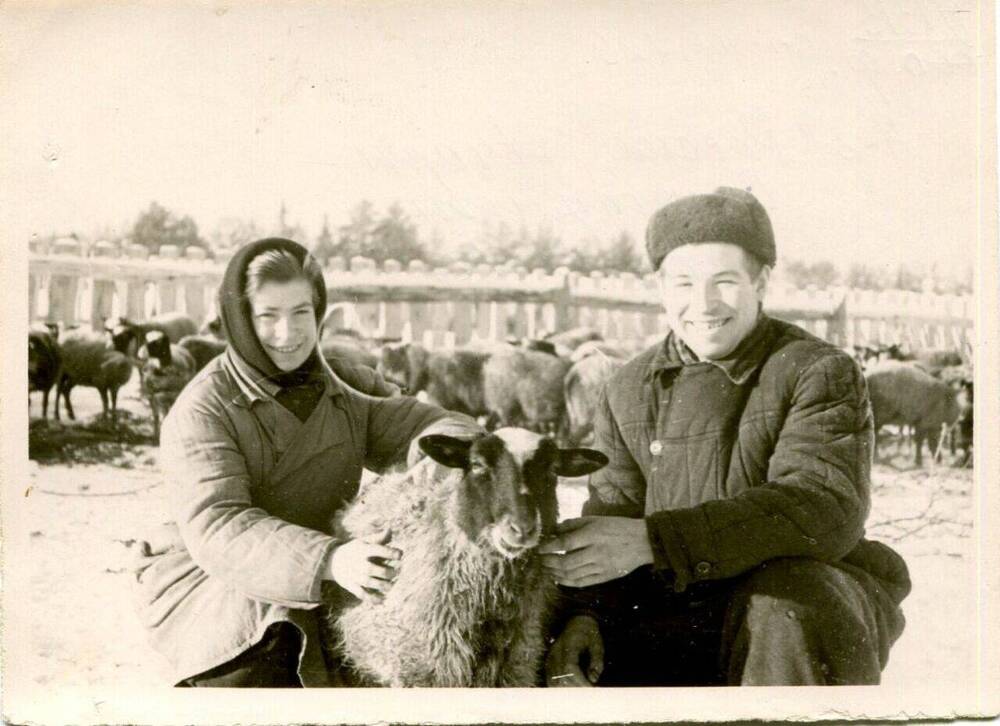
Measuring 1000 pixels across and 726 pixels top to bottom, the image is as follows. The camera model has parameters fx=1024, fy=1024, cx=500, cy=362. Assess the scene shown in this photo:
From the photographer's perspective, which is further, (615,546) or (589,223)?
(589,223)

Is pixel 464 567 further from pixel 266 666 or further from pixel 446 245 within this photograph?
pixel 446 245

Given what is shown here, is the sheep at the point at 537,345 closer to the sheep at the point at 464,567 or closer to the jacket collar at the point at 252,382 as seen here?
the sheep at the point at 464,567

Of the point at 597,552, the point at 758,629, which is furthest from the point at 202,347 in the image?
the point at 758,629

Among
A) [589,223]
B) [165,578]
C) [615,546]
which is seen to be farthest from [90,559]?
[589,223]

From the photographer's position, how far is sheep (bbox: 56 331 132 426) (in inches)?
150

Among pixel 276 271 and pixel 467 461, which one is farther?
pixel 276 271

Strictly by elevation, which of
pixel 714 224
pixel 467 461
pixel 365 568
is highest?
pixel 714 224

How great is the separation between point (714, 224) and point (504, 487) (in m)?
1.20

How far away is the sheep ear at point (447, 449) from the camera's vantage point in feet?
11.2

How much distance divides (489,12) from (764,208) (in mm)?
1267

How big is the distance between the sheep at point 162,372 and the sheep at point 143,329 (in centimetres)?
3

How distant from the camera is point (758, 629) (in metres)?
3.51

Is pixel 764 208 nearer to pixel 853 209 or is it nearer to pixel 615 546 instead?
pixel 853 209

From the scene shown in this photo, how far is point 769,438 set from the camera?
3494 millimetres
